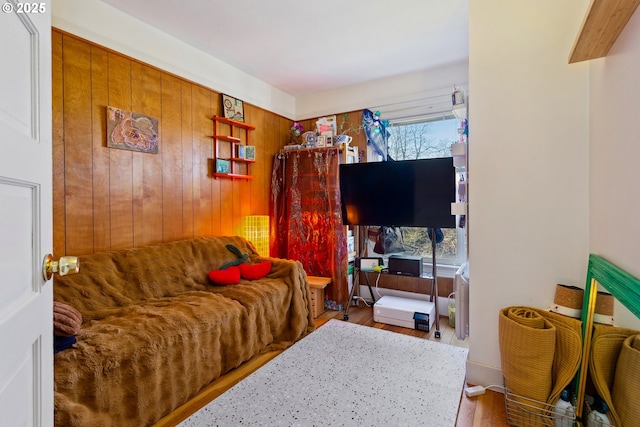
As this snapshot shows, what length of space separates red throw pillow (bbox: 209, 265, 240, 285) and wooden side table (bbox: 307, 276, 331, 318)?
0.84m

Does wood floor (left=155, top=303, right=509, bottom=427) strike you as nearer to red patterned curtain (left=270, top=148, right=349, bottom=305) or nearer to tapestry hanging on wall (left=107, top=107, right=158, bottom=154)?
red patterned curtain (left=270, top=148, right=349, bottom=305)

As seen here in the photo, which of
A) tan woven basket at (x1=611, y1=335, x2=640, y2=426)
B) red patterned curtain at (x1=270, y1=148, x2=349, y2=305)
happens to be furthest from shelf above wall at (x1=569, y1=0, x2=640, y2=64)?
red patterned curtain at (x1=270, y1=148, x2=349, y2=305)

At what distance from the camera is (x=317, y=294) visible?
10.4ft

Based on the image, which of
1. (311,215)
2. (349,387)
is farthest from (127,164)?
(349,387)

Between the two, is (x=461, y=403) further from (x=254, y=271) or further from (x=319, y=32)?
(x=319, y=32)

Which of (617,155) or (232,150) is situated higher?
(232,150)

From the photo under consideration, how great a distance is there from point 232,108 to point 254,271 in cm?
170

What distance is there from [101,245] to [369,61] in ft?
9.31

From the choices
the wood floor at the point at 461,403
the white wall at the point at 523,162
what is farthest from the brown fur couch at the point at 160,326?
the white wall at the point at 523,162

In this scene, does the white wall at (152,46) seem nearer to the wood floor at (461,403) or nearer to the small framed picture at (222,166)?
the small framed picture at (222,166)

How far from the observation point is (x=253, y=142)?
3430 millimetres

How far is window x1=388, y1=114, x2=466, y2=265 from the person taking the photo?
3.19 m

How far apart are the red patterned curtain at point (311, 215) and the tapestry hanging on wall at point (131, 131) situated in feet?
4.83

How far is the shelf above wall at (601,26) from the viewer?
3.33 feet
